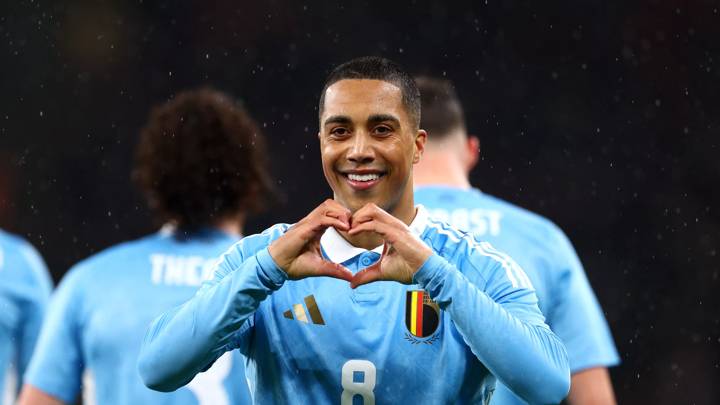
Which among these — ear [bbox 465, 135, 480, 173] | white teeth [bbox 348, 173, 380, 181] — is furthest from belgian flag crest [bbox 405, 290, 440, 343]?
ear [bbox 465, 135, 480, 173]

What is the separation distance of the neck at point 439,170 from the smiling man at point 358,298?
1561mm

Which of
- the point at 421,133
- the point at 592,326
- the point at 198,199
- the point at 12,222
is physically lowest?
the point at 12,222

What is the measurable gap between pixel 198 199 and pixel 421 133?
4.39 feet

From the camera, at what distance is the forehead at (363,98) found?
3045mm

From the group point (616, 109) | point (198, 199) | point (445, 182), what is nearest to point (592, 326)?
Result: point (445, 182)

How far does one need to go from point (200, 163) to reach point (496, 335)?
1.97 meters

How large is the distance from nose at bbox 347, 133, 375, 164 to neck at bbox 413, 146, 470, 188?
1770 millimetres

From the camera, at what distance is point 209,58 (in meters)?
8.73

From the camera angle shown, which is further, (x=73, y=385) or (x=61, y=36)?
(x=61, y=36)

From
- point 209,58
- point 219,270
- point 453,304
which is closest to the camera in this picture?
point 453,304

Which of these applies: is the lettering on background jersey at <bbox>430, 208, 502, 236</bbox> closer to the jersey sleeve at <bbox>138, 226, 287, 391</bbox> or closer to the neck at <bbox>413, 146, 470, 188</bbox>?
the neck at <bbox>413, 146, 470, 188</bbox>

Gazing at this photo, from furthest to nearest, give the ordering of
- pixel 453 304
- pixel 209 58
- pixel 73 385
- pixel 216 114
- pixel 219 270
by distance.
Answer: pixel 209 58
pixel 216 114
pixel 73 385
pixel 219 270
pixel 453 304

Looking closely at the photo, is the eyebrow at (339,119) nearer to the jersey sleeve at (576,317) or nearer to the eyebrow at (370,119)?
the eyebrow at (370,119)

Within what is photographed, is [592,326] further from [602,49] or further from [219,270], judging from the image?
[602,49]
